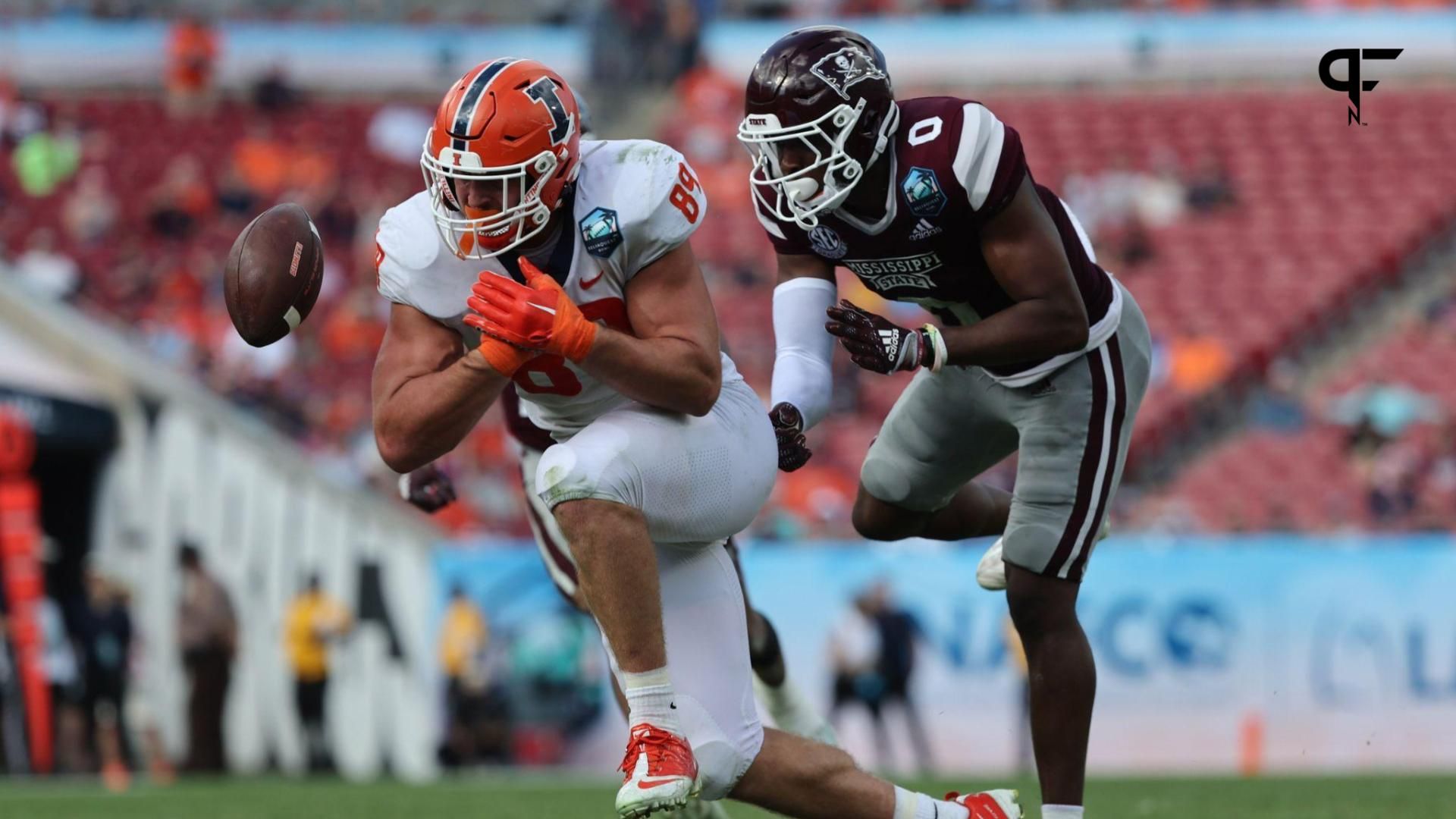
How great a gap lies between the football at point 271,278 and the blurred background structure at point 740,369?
24.5 ft

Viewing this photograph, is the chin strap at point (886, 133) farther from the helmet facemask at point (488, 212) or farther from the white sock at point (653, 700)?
the white sock at point (653, 700)

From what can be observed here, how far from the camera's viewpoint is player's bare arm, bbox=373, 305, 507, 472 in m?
4.06

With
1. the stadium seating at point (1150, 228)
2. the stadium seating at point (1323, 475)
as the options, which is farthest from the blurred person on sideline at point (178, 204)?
the stadium seating at point (1323, 475)

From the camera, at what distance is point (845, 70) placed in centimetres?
462

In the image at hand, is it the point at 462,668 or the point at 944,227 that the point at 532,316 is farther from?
the point at 462,668

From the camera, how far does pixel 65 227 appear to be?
1738 cm

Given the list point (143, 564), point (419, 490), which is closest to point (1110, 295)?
point (419, 490)

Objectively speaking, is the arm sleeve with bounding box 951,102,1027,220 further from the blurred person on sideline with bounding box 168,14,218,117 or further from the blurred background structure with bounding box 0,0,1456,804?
the blurred person on sideline with bounding box 168,14,218,117

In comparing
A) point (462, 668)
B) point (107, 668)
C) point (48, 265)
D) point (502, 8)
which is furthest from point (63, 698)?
point (502, 8)

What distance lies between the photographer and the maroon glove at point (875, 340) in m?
4.49

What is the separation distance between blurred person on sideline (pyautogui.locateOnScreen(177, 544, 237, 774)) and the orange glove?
8.91 metres

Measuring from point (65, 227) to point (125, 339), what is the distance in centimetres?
458

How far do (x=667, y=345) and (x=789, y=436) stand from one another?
0.69 meters

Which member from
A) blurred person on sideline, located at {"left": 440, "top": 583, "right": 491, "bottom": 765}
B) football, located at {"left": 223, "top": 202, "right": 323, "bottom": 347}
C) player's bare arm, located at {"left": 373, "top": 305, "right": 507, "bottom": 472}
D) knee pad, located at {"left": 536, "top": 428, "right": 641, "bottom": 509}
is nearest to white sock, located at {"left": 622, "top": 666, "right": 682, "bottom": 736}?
knee pad, located at {"left": 536, "top": 428, "right": 641, "bottom": 509}
